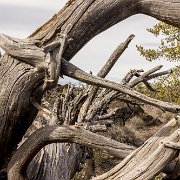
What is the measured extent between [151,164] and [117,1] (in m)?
1.61

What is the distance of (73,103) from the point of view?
22.2 ft

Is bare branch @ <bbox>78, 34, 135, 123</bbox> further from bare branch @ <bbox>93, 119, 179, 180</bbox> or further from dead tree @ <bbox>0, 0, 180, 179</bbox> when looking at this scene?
bare branch @ <bbox>93, 119, 179, 180</bbox>

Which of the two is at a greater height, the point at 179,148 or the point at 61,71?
the point at 61,71

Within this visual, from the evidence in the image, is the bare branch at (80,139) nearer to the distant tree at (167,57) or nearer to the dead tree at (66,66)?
the dead tree at (66,66)

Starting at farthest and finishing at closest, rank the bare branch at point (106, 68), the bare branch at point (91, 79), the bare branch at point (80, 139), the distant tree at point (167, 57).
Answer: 1. the distant tree at point (167, 57)
2. the bare branch at point (106, 68)
3. the bare branch at point (80, 139)
4. the bare branch at point (91, 79)

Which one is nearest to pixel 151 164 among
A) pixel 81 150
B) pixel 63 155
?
pixel 63 155

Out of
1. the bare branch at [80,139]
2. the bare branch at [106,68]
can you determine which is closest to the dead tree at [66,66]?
the bare branch at [80,139]

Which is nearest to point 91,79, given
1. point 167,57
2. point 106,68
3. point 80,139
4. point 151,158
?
point 80,139

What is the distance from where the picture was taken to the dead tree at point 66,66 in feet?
12.4

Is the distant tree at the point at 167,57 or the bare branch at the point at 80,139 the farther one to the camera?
the distant tree at the point at 167,57

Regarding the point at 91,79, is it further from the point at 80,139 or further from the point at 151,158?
the point at 151,158

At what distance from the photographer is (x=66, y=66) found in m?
3.83

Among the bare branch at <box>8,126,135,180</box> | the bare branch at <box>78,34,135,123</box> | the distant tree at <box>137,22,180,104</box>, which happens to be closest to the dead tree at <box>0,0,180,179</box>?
the bare branch at <box>8,126,135,180</box>

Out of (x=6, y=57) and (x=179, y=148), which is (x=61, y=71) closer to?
(x=6, y=57)
